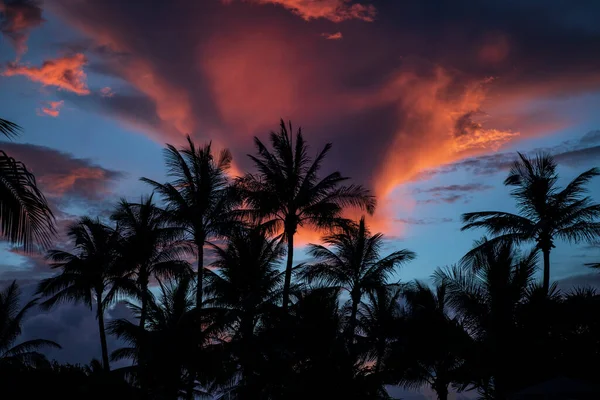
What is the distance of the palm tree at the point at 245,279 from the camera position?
2278 centimetres

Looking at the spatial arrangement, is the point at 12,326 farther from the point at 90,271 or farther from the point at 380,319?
the point at 380,319

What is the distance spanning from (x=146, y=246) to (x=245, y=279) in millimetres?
7612

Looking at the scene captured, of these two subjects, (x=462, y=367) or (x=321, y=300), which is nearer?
(x=321, y=300)

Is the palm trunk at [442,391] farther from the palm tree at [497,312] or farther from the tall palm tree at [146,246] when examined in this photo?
the tall palm tree at [146,246]

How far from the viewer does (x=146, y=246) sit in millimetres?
29609

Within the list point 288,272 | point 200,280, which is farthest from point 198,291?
point 288,272

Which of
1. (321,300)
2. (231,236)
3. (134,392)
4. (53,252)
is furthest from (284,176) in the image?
(53,252)

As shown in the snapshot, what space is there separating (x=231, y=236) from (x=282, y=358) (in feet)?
29.8

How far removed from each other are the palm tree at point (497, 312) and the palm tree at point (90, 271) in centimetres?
1943

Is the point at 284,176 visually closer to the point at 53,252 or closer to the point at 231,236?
the point at 231,236

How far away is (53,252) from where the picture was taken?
103 feet

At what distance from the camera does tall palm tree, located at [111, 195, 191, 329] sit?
29.6m

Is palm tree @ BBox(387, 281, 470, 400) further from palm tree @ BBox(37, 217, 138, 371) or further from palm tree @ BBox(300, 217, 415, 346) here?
palm tree @ BBox(37, 217, 138, 371)

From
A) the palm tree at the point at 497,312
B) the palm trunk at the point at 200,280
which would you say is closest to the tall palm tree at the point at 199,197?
the palm trunk at the point at 200,280
